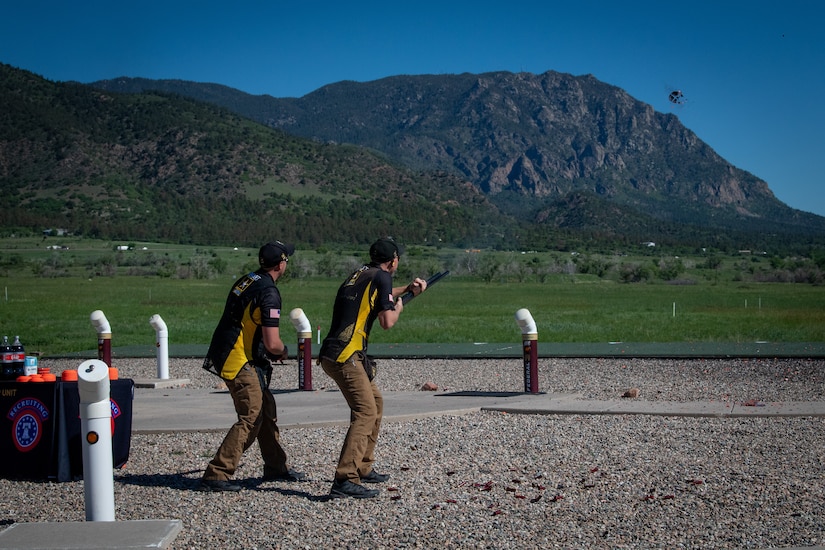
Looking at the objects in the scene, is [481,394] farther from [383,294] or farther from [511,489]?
[383,294]

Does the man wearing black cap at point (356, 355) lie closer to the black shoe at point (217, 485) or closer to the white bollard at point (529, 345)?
the black shoe at point (217, 485)

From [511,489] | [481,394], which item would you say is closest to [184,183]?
[481,394]

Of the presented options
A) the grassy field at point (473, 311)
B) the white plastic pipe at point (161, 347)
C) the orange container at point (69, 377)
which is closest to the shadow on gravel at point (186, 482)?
the orange container at point (69, 377)

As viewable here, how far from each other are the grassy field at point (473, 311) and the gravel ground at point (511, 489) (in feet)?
53.7

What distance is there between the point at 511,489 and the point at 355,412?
1.35m

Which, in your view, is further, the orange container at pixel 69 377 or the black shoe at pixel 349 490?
the orange container at pixel 69 377

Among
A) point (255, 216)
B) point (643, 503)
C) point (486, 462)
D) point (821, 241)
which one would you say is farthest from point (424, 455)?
point (821, 241)

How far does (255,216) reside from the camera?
95375 millimetres

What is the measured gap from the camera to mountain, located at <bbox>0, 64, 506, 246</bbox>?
8962cm

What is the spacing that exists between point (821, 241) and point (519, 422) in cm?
12258

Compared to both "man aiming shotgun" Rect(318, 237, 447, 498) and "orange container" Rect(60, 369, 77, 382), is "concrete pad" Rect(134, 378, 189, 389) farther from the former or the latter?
"man aiming shotgun" Rect(318, 237, 447, 498)

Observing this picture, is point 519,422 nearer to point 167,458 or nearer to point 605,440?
point 605,440

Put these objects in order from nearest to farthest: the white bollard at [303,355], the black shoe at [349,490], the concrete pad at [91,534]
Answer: the concrete pad at [91,534]
the black shoe at [349,490]
the white bollard at [303,355]

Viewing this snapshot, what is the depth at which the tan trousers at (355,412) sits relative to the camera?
7887mm
